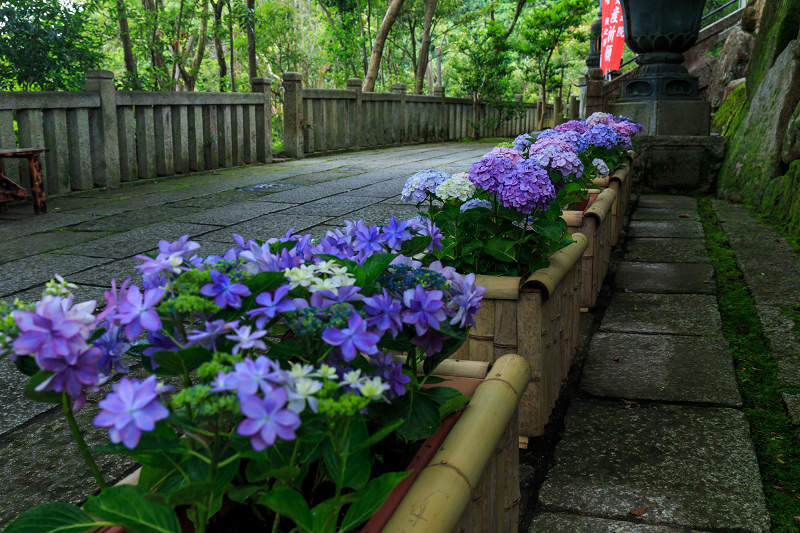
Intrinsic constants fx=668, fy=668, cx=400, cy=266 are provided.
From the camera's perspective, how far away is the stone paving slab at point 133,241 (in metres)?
3.98

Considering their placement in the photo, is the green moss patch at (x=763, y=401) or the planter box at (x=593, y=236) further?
the planter box at (x=593, y=236)

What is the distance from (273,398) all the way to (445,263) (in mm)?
1536

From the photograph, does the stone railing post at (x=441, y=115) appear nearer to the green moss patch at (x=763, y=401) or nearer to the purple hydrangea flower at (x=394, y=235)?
the green moss patch at (x=763, y=401)

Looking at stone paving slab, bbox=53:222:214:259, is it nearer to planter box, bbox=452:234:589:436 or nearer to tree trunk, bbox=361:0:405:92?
planter box, bbox=452:234:589:436

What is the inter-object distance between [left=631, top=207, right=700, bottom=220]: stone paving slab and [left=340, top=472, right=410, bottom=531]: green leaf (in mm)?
5165

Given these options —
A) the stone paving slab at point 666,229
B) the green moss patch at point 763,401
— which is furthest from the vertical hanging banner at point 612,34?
the green moss patch at point 763,401

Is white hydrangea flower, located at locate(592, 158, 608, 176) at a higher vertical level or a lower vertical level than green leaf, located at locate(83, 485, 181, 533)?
higher

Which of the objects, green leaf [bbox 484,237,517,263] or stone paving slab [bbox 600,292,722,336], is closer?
green leaf [bbox 484,237,517,263]

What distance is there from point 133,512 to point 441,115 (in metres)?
15.6

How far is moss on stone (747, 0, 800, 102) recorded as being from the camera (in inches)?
236

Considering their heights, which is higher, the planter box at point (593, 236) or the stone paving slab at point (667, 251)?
the planter box at point (593, 236)

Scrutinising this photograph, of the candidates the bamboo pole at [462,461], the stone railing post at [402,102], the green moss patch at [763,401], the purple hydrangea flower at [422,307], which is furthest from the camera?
the stone railing post at [402,102]

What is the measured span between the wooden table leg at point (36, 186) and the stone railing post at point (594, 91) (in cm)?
673

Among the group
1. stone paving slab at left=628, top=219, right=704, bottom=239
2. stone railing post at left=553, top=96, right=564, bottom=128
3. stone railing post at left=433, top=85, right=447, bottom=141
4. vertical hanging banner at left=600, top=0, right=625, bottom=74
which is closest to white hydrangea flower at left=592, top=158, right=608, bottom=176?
stone paving slab at left=628, top=219, right=704, bottom=239
